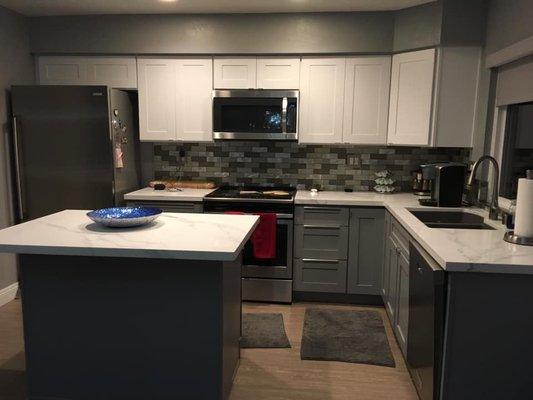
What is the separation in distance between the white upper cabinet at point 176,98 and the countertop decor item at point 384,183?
161 centimetres

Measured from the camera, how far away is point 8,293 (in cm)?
368

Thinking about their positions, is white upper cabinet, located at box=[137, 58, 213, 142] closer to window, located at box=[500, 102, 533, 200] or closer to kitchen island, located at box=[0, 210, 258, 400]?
kitchen island, located at box=[0, 210, 258, 400]

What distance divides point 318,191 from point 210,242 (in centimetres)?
228

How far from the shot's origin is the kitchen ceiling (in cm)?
338

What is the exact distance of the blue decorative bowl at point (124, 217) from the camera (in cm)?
214

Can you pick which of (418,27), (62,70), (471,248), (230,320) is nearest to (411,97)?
(418,27)

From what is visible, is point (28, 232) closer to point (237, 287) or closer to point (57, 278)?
point (57, 278)

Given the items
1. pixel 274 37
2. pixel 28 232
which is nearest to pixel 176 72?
pixel 274 37

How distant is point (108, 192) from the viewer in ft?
11.8

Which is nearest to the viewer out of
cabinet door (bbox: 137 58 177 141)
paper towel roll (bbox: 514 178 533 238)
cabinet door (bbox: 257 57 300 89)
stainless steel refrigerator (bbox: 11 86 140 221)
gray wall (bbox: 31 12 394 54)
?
paper towel roll (bbox: 514 178 533 238)

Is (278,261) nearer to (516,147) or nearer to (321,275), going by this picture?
(321,275)

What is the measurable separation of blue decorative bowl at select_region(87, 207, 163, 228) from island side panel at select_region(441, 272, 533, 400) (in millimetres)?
1497

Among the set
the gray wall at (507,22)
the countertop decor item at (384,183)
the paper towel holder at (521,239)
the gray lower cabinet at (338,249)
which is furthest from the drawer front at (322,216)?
the gray wall at (507,22)

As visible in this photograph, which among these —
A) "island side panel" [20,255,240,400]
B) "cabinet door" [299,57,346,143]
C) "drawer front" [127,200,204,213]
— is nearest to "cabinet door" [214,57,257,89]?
"cabinet door" [299,57,346,143]
